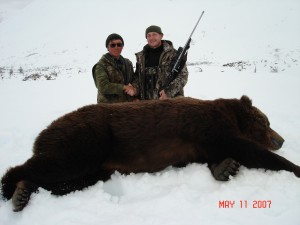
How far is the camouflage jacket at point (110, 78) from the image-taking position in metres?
5.02

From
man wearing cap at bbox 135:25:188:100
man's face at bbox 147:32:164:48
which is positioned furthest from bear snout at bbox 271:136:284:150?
man's face at bbox 147:32:164:48

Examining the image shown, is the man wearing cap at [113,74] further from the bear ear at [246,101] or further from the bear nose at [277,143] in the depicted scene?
the bear nose at [277,143]

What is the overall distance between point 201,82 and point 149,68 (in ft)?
13.0

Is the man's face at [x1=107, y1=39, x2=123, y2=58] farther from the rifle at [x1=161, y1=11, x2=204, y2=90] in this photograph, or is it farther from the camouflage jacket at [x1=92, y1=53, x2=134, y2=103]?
the rifle at [x1=161, y1=11, x2=204, y2=90]

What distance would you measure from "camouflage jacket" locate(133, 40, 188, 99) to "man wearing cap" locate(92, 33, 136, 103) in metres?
0.26

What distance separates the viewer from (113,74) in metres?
5.25

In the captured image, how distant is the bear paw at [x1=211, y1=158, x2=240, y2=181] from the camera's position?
9.37 ft

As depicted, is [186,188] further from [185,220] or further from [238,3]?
[238,3]

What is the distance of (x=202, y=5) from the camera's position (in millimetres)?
41406

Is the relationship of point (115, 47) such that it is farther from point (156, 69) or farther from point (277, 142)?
point (277, 142)

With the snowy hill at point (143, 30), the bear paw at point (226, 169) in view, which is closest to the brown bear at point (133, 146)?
the bear paw at point (226, 169)

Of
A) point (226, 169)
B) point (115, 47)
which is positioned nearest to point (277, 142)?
point (226, 169)

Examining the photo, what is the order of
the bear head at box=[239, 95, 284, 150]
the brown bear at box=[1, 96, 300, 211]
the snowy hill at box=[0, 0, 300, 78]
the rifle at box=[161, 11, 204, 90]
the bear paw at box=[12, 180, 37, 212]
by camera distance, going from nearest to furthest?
the bear paw at box=[12, 180, 37, 212], the brown bear at box=[1, 96, 300, 211], the bear head at box=[239, 95, 284, 150], the rifle at box=[161, 11, 204, 90], the snowy hill at box=[0, 0, 300, 78]

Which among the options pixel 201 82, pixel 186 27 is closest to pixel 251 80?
pixel 201 82
